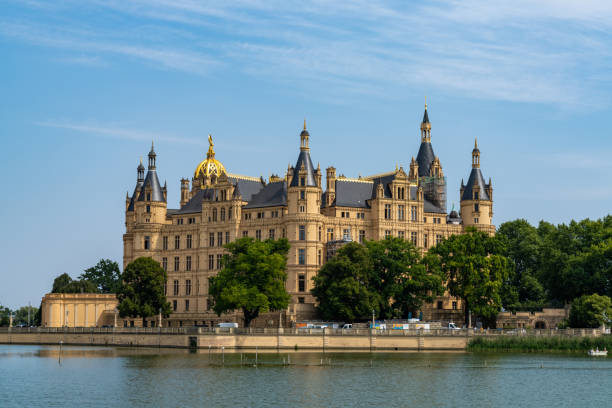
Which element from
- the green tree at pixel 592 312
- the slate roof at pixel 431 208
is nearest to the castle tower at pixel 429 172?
the slate roof at pixel 431 208

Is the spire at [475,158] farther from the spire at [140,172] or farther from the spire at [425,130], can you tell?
the spire at [140,172]

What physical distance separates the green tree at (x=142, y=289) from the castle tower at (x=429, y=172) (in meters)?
38.3

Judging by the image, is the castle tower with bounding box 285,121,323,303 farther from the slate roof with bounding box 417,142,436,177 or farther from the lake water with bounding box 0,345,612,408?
the lake water with bounding box 0,345,612,408

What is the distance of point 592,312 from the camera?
11550 centimetres

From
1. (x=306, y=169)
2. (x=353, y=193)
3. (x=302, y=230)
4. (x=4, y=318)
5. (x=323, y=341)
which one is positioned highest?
(x=306, y=169)

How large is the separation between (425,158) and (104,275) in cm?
5527

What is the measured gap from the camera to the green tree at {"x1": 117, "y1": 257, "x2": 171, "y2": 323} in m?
131

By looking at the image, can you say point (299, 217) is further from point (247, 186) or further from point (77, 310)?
point (77, 310)

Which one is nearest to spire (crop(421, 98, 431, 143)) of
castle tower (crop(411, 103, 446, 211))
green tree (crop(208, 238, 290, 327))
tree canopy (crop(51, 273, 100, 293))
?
castle tower (crop(411, 103, 446, 211))

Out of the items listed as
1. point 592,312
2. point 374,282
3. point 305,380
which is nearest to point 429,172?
point 374,282

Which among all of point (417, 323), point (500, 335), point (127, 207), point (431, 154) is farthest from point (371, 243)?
point (127, 207)

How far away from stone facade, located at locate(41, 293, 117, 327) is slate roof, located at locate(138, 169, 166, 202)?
14235 millimetres

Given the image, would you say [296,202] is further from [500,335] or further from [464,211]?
[500,335]

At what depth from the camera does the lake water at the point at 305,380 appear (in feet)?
239
